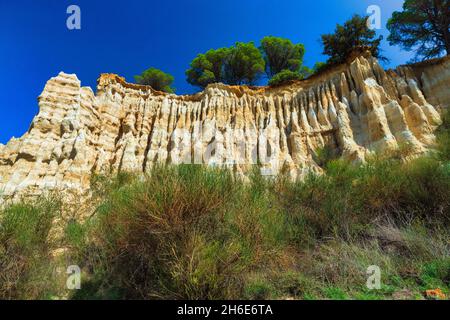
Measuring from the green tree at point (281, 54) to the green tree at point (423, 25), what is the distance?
8.64 meters

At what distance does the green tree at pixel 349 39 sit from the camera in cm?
1856

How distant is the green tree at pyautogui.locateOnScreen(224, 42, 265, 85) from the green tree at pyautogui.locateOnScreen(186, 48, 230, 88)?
605mm

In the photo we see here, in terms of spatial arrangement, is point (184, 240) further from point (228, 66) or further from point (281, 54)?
point (281, 54)

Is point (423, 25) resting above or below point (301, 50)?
below

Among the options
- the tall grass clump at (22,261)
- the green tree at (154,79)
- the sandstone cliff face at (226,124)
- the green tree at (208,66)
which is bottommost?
the tall grass clump at (22,261)

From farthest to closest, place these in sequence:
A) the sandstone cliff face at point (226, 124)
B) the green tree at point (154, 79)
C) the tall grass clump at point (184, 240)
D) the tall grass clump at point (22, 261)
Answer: the green tree at point (154, 79) < the sandstone cliff face at point (226, 124) < the tall grass clump at point (22, 261) < the tall grass clump at point (184, 240)

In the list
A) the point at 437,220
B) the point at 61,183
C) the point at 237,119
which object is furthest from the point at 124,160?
the point at 437,220

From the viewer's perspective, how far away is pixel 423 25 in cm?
1894

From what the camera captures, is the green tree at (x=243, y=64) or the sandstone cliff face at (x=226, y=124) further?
the green tree at (x=243, y=64)

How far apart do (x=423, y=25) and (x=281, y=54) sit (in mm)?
12614

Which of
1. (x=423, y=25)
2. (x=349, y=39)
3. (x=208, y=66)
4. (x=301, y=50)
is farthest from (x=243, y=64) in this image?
(x=423, y=25)

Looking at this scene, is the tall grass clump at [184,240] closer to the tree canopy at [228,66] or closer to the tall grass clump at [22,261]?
the tall grass clump at [22,261]

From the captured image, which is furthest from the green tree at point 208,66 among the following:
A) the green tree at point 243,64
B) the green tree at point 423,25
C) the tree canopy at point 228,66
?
the green tree at point 423,25
